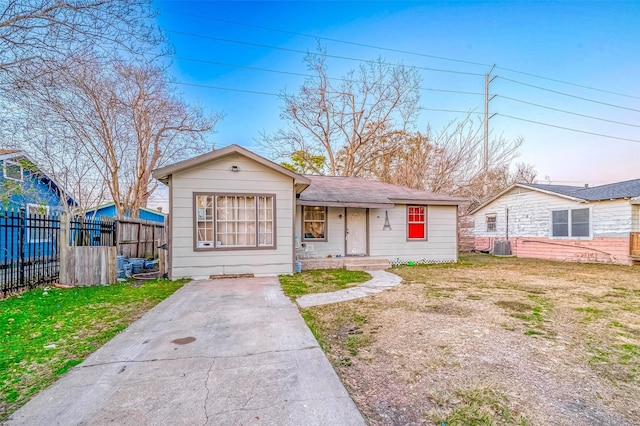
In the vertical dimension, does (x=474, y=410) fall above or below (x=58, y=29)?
below

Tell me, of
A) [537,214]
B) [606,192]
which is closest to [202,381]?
[537,214]

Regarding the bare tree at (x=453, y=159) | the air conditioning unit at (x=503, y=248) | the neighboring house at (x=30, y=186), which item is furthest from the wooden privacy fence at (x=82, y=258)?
the bare tree at (x=453, y=159)

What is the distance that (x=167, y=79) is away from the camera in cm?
1418

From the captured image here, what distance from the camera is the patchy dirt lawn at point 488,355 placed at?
2281mm

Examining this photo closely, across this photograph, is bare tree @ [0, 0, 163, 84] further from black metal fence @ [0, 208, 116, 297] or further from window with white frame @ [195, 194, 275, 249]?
window with white frame @ [195, 194, 275, 249]

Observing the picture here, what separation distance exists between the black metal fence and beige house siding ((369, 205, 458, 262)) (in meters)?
8.60

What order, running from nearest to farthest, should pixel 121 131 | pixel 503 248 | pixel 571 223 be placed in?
pixel 571 223
pixel 121 131
pixel 503 248

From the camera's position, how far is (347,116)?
69.5ft

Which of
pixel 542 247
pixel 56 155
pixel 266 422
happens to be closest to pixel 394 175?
pixel 542 247

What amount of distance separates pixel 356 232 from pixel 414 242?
242cm

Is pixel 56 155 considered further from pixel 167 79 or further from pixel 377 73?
pixel 377 73

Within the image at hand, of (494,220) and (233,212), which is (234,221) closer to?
(233,212)

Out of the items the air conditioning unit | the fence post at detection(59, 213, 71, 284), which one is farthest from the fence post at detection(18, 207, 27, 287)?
the air conditioning unit

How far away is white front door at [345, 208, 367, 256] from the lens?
10.9m
